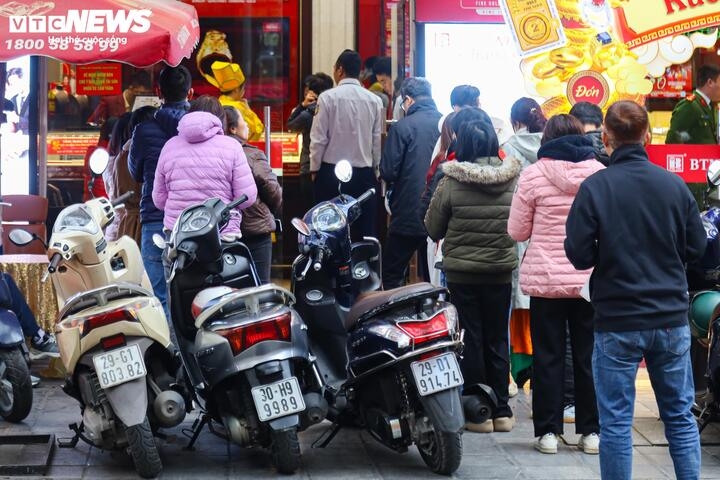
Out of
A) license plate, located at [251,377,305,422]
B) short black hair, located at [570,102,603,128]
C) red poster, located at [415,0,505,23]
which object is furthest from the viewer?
red poster, located at [415,0,505,23]

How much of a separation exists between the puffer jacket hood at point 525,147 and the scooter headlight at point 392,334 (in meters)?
2.39

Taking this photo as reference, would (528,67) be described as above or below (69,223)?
above

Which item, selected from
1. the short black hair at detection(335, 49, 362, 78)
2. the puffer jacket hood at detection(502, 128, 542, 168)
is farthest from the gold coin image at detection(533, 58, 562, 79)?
the short black hair at detection(335, 49, 362, 78)

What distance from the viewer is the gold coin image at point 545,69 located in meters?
9.59

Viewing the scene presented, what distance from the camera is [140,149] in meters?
9.04

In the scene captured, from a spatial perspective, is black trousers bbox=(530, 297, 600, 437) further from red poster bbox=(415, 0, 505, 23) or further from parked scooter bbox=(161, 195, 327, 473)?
red poster bbox=(415, 0, 505, 23)

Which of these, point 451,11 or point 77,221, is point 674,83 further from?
point 77,221

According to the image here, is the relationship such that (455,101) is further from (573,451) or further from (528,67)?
(573,451)

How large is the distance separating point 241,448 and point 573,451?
75.7 inches

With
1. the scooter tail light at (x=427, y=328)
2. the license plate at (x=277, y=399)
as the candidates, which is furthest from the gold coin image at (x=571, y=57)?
the license plate at (x=277, y=399)

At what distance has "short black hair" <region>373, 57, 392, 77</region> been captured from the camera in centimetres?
1248

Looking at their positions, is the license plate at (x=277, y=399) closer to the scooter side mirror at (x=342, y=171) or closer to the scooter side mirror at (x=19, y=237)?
the scooter side mirror at (x=342, y=171)

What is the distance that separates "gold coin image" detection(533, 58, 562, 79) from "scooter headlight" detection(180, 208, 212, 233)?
346cm

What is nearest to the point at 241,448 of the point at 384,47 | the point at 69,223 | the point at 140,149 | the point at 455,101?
the point at 69,223
